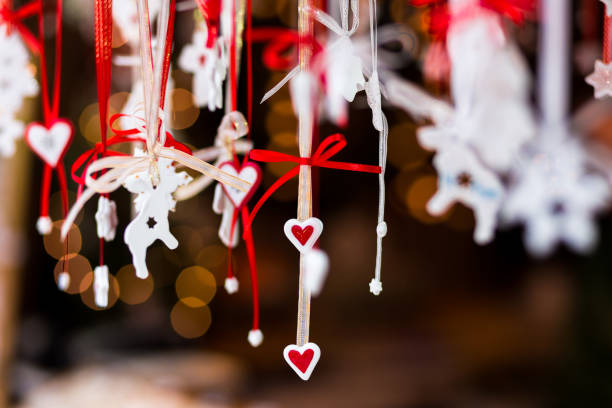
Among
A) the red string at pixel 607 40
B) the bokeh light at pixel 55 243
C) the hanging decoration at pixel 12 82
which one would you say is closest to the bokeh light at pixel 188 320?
the bokeh light at pixel 55 243

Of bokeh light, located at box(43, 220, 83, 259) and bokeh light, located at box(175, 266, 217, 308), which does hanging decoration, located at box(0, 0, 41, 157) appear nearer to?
bokeh light, located at box(43, 220, 83, 259)

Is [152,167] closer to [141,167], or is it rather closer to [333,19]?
[141,167]

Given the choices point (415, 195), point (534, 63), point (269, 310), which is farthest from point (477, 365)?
point (534, 63)

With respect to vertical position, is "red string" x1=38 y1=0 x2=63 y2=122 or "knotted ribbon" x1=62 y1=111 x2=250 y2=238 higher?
"red string" x1=38 y1=0 x2=63 y2=122

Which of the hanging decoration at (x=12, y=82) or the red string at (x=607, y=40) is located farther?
the hanging decoration at (x=12, y=82)

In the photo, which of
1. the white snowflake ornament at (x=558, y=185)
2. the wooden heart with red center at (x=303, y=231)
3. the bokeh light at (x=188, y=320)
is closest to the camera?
the wooden heart with red center at (x=303, y=231)

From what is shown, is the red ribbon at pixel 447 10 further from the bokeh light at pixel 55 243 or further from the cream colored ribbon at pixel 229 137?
the bokeh light at pixel 55 243

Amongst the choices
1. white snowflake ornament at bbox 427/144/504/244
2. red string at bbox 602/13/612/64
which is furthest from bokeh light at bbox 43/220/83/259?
red string at bbox 602/13/612/64
